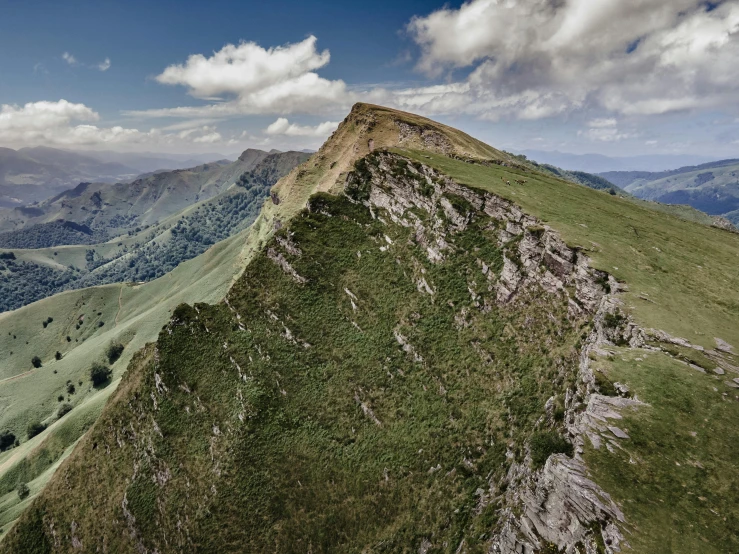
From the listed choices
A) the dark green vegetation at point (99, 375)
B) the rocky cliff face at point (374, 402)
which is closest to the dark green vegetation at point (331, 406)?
the rocky cliff face at point (374, 402)

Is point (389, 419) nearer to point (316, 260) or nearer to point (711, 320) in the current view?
point (316, 260)

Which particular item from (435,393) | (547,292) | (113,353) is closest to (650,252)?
(547,292)

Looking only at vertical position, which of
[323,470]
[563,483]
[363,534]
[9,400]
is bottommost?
[9,400]

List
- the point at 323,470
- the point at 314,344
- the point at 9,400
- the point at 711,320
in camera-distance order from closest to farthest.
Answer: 1. the point at 711,320
2. the point at 323,470
3. the point at 314,344
4. the point at 9,400

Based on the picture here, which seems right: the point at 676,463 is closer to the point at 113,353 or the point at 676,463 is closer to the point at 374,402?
the point at 374,402

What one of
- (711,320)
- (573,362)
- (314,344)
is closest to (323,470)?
(314,344)

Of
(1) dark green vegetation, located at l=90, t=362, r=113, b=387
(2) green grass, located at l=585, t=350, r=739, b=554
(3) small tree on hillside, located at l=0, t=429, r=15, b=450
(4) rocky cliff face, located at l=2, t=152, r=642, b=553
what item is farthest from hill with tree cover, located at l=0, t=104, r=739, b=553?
(3) small tree on hillside, located at l=0, t=429, r=15, b=450

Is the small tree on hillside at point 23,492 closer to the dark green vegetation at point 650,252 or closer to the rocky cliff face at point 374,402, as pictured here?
the rocky cliff face at point 374,402
